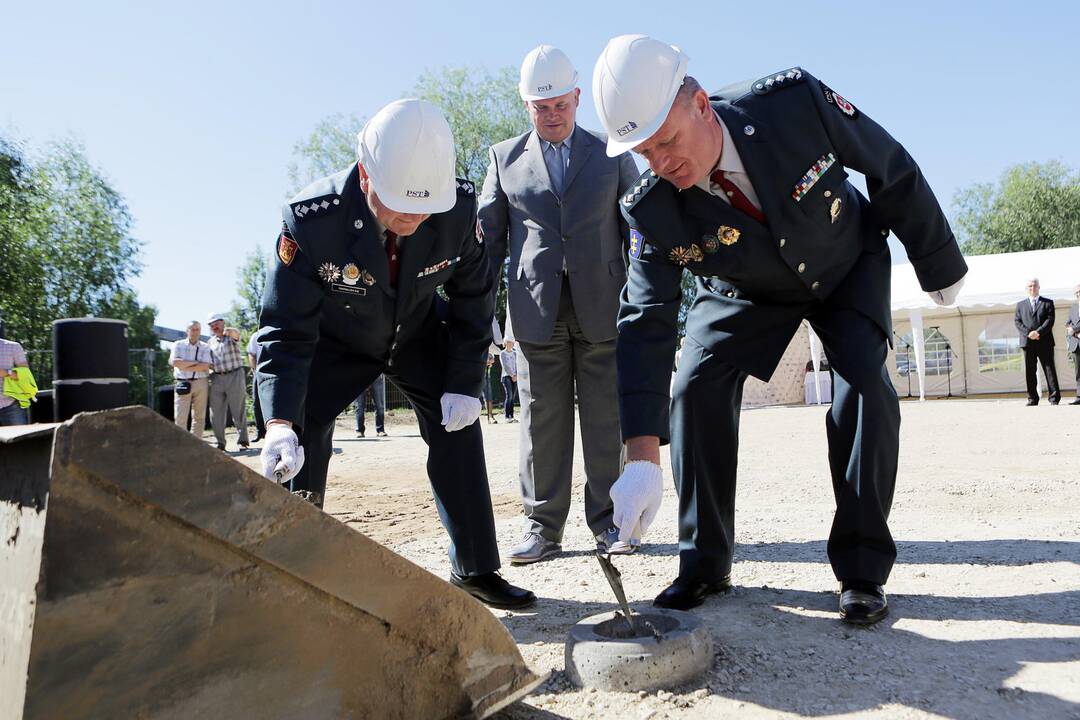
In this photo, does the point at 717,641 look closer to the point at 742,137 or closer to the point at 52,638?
the point at 742,137

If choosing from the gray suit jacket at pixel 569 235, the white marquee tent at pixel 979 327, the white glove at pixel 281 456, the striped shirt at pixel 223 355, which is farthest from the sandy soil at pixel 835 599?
the white marquee tent at pixel 979 327

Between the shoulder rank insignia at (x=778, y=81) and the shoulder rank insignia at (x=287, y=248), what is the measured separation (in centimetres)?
163

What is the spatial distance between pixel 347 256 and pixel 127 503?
1618 mm

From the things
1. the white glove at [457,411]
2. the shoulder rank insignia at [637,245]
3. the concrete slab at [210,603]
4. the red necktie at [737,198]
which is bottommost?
the concrete slab at [210,603]

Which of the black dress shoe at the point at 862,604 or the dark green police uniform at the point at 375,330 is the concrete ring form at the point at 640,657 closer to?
the black dress shoe at the point at 862,604

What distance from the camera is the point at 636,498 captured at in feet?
8.46

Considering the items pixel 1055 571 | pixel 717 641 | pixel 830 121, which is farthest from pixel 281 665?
pixel 1055 571

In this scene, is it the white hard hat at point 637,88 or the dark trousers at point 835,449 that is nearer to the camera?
the white hard hat at point 637,88

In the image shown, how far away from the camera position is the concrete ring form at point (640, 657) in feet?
7.31

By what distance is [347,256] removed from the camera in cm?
300

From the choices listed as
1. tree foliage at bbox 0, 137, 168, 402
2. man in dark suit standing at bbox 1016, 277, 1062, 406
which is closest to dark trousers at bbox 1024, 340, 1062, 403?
man in dark suit standing at bbox 1016, 277, 1062, 406

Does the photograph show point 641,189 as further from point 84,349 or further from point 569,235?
point 84,349

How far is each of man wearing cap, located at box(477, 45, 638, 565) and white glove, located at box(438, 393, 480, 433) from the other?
35.4 inches

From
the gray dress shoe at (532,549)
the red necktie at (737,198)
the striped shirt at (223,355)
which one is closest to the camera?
the red necktie at (737,198)
